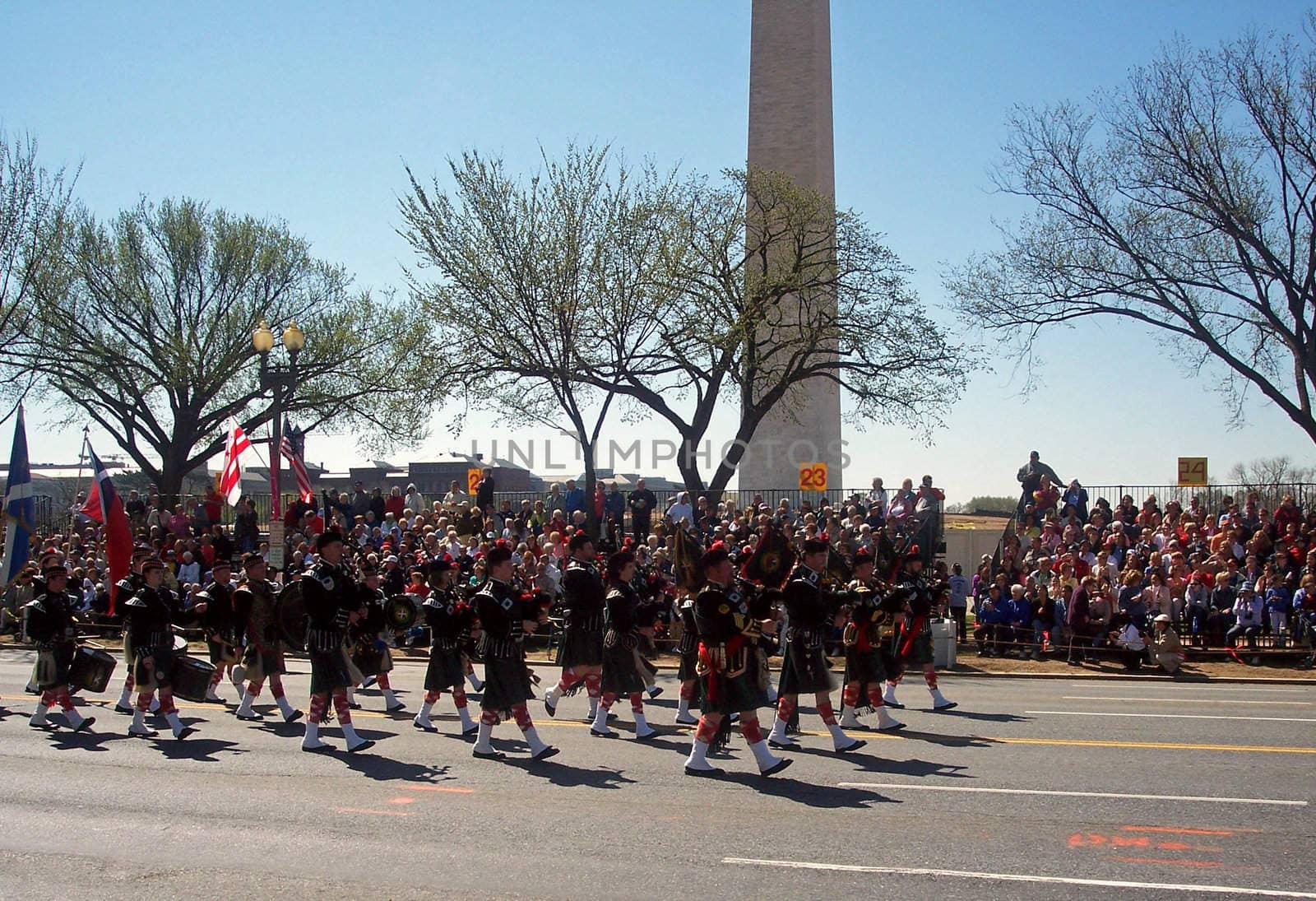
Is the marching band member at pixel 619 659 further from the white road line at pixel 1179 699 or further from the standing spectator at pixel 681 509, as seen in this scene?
the standing spectator at pixel 681 509

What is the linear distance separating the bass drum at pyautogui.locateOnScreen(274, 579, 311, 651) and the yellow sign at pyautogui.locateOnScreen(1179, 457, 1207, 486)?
59.0 feet

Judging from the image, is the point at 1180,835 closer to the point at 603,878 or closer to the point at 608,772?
the point at 603,878

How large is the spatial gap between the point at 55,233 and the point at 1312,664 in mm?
31136

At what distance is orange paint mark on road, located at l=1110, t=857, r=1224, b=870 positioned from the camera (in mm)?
7020

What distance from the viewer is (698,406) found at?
102 feet

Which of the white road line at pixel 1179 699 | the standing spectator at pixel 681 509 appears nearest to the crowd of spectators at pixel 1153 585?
the white road line at pixel 1179 699

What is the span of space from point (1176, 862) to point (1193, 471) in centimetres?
1879

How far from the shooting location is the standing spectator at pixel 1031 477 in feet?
78.9

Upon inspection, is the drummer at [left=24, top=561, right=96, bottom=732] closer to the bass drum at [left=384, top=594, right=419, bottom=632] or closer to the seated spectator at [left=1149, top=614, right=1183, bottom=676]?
the bass drum at [left=384, top=594, right=419, bottom=632]

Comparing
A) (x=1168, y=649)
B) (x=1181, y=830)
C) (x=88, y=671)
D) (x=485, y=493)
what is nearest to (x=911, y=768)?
(x=1181, y=830)

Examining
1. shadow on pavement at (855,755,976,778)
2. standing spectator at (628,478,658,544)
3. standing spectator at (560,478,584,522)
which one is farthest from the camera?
standing spectator at (560,478,584,522)

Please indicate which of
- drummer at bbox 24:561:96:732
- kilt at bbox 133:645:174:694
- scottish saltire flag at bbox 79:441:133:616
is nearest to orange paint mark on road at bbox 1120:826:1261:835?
kilt at bbox 133:645:174:694

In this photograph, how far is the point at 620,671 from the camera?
12219 mm

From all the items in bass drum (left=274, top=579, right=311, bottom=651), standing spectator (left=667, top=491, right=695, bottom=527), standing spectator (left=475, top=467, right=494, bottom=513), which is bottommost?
bass drum (left=274, top=579, right=311, bottom=651)
